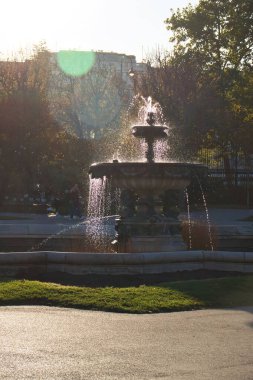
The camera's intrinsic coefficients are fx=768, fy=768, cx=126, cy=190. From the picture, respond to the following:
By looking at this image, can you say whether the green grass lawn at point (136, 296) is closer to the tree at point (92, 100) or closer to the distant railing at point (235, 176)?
the distant railing at point (235, 176)

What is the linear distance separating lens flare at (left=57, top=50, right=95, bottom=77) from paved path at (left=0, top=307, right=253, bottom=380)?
6065 centimetres

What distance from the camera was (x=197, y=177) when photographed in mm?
15523

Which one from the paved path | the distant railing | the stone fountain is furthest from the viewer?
the distant railing

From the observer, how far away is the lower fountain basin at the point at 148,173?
1498cm

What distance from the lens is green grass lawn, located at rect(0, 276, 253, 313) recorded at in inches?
→ 381

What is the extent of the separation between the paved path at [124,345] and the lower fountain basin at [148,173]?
587 cm

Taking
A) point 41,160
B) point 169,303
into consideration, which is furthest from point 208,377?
point 41,160

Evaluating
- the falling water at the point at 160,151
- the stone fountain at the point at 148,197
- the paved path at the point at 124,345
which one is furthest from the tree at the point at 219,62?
the paved path at the point at 124,345

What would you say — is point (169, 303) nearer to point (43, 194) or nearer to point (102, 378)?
point (102, 378)

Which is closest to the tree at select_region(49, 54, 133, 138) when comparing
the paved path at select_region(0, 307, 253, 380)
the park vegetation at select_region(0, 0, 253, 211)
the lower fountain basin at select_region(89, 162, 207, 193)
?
the park vegetation at select_region(0, 0, 253, 211)

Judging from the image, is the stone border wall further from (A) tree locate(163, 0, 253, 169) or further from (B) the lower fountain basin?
(A) tree locate(163, 0, 253, 169)

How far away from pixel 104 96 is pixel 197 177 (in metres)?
49.5

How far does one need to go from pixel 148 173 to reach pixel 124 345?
319 inches

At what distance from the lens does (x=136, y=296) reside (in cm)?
1027
